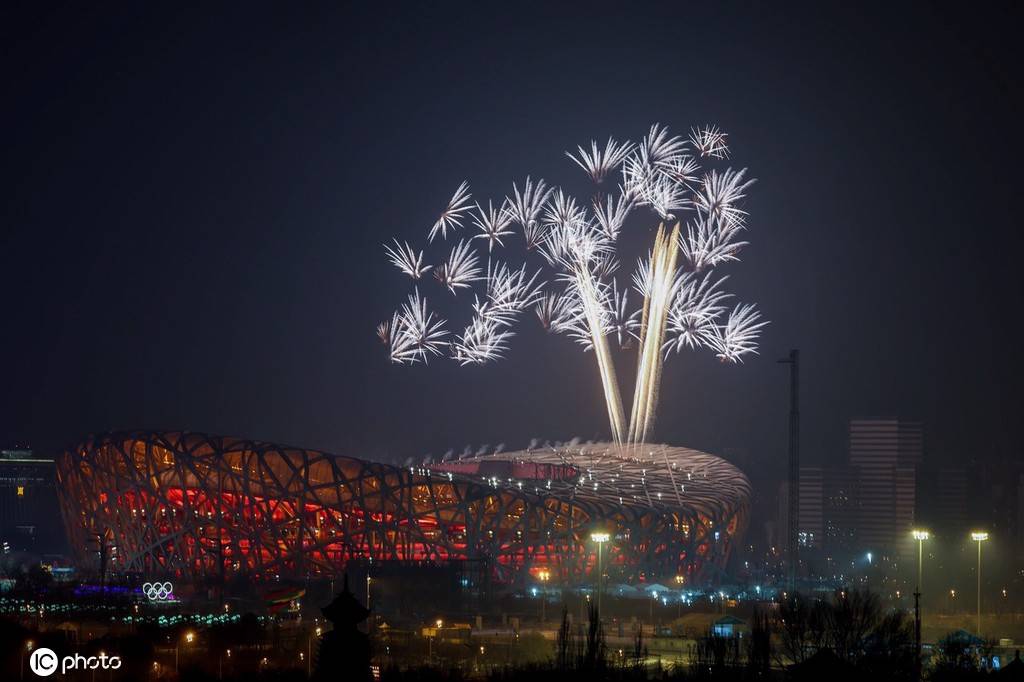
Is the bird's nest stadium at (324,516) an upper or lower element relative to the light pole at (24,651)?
upper

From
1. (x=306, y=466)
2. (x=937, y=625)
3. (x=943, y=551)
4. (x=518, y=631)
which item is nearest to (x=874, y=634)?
(x=518, y=631)

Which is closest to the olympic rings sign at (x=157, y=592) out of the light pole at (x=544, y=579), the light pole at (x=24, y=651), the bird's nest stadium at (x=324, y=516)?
the bird's nest stadium at (x=324, y=516)

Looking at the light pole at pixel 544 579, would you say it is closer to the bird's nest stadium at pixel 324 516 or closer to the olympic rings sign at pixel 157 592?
the bird's nest stadium at pixel 324 516

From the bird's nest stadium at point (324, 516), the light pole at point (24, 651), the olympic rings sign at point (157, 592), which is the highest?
the bird's nest stadium at point (324, 516)

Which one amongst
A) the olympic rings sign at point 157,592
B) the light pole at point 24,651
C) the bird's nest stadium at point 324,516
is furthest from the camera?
the bird's nest stadium at point 324,516

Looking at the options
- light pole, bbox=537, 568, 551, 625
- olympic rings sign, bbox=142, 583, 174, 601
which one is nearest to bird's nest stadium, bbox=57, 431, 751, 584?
light pole, bbox=537, 568, 551, 625

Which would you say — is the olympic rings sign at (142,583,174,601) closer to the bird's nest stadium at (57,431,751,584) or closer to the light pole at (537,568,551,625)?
the bird's nest stadium at (57,431,751,584)
